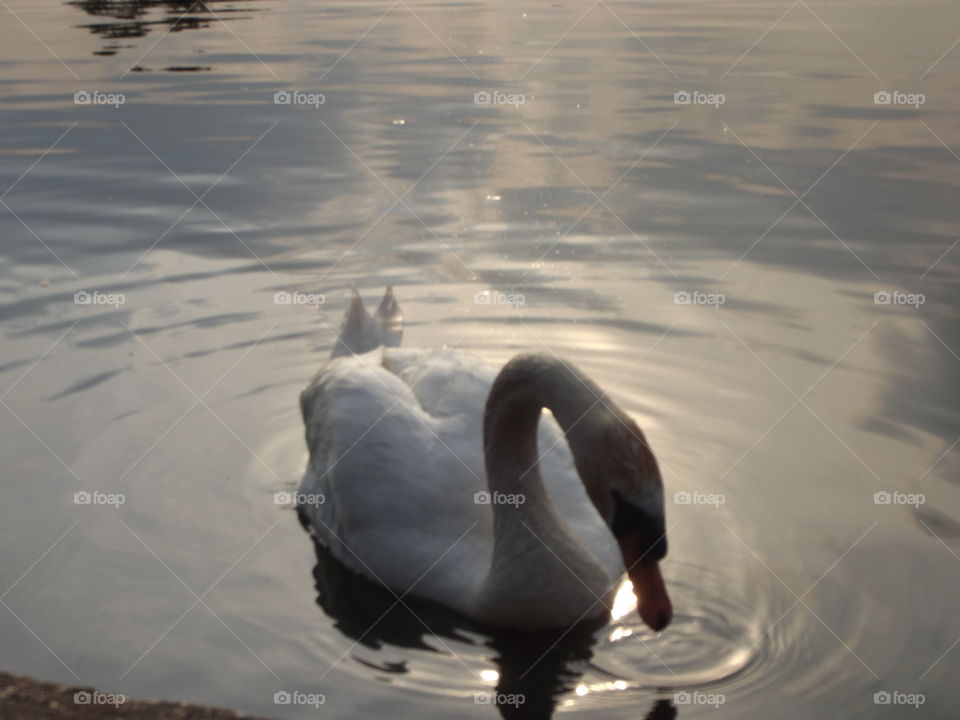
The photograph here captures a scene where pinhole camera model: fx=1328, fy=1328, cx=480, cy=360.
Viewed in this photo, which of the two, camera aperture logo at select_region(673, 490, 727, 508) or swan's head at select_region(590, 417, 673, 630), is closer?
swan's head at select_region(590, 417, 673, 630)

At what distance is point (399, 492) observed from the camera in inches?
242

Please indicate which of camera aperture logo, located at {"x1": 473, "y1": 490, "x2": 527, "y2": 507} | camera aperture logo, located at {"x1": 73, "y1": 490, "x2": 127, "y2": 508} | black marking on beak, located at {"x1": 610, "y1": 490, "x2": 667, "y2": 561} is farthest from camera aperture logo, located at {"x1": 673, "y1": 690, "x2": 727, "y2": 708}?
camera aperture logo, located at {"x1": 73, "y1": 490, "x2": 127, "y2": 508}

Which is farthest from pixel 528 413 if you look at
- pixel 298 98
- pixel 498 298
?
pixel 298 98

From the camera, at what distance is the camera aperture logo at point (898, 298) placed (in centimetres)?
920

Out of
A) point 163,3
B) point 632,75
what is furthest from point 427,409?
point 163,3

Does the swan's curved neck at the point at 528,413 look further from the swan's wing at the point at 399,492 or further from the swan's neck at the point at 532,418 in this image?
the swan's wing at the point at 399,492

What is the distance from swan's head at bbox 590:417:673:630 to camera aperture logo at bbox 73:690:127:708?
1908mm

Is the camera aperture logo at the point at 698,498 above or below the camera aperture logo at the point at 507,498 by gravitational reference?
below

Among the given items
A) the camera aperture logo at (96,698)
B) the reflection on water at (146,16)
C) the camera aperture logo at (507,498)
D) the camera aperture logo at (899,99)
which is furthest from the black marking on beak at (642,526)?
the reflection on water at (146,16)

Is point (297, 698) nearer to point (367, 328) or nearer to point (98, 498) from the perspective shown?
point (98, 498)

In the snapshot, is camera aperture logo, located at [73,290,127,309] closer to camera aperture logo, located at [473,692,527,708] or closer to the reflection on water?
camera aperture logo, located at [473,692,527,708]

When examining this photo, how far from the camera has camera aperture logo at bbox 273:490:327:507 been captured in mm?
6742

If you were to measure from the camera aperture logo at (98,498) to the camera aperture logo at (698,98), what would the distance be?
10.7 m

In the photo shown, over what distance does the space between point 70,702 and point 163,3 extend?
27.5 meters
